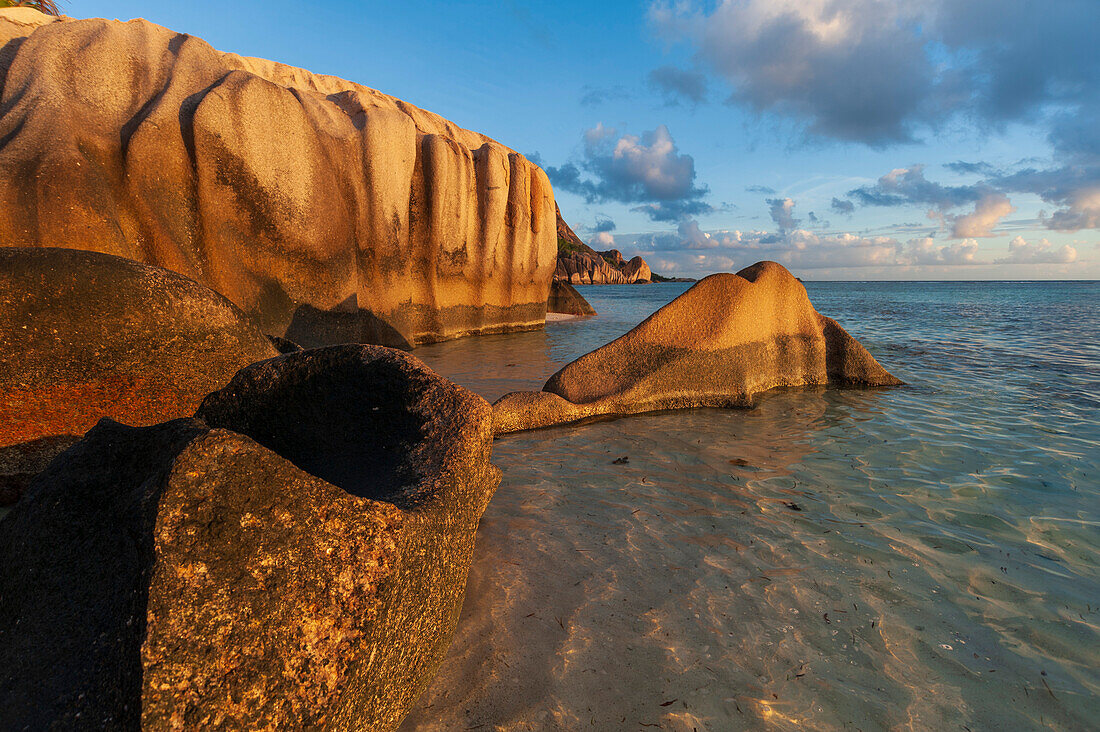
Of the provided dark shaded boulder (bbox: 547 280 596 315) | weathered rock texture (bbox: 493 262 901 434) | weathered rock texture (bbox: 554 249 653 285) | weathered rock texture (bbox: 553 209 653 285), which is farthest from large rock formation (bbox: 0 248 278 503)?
weathered rock texture (bbox: 554 249 653 285)

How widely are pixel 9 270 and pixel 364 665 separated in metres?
3.05

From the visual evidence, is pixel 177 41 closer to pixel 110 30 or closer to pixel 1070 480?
pixel 110 30

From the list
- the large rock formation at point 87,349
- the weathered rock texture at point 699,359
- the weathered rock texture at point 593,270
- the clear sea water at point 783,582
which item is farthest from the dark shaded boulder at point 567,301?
the weathered rock texture at point 593,270

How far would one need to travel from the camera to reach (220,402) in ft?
7.98

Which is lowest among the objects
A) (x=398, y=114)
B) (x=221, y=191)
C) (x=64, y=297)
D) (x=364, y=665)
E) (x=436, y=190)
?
(x=364, y=665)

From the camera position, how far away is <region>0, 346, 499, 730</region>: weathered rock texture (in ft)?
3.81

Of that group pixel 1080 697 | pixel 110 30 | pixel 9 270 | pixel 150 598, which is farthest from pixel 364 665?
pixel 110 30

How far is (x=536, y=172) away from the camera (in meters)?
14.4

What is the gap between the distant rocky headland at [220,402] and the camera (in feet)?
4.07

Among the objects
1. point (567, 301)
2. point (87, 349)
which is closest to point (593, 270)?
point (567, 301)

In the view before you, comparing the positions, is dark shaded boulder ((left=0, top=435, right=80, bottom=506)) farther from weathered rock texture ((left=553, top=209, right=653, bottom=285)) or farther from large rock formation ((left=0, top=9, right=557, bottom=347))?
weathered rock texture ((left=553, top=209, right=653, bottom=285))

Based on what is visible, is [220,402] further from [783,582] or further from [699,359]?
[699,359]

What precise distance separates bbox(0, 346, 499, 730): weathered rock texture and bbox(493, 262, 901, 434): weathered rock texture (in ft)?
10.3

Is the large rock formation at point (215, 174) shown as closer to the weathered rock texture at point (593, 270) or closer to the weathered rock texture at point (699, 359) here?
the weathered rock texture at point (699, 359)
